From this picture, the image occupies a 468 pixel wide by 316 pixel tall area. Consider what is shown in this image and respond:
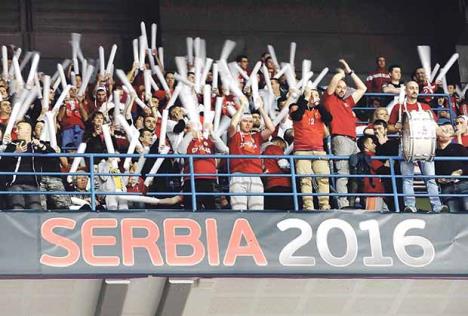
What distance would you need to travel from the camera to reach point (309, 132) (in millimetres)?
22188

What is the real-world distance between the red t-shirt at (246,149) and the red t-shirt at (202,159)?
12.2 inches

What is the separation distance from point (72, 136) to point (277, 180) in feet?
11.3

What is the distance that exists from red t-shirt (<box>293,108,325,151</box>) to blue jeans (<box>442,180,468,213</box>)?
2.02 meters

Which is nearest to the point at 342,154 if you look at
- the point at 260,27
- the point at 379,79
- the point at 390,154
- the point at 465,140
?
the point at 390,154

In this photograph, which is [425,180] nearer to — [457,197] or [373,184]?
[457,197]

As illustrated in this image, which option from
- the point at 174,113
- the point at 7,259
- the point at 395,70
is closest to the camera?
the point at 7,259

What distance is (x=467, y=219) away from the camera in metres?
22.1

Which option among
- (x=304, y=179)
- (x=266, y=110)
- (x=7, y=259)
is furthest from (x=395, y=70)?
(x=7, y=259)

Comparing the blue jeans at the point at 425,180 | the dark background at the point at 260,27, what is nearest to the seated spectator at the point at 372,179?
the blue jeans at the point at 425,180

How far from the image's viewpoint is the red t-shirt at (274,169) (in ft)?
72.9

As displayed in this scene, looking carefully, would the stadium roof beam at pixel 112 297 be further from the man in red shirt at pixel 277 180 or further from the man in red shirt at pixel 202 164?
Answer: the man in red shirt at pixel 277 180

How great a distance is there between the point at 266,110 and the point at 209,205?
7.99ft

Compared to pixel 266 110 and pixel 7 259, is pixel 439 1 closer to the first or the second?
pixel 266 110

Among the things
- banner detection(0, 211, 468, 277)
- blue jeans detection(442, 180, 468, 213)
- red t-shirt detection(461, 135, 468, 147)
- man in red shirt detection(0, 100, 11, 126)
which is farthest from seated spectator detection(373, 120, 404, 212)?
man in red shirt detection(0, 100, 11, 126)
